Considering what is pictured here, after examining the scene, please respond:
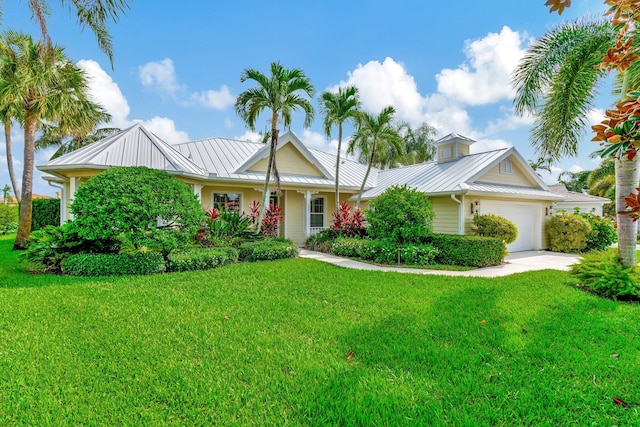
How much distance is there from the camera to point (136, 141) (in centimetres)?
1218

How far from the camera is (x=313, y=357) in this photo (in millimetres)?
3650

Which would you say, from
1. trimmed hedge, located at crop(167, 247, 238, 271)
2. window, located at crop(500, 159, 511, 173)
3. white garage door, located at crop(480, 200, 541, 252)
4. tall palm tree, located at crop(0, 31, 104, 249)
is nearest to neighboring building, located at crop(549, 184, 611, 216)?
white garage door, located at crop(480, 200, 541, 252)

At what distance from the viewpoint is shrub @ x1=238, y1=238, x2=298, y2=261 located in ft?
33.2

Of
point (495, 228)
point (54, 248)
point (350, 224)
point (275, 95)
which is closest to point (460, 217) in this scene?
point (495, 228)

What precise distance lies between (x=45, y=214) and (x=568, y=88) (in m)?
23.5

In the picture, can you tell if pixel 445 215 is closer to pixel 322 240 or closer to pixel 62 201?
pixel 322 240

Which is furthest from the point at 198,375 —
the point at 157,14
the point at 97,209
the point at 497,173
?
the point at 497,173

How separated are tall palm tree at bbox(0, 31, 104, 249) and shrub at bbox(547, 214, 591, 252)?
66.3 feet

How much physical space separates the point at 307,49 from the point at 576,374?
491 inches

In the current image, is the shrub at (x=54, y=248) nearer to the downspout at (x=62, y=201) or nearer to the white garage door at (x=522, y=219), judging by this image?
the downspout at (x=62, y=201)

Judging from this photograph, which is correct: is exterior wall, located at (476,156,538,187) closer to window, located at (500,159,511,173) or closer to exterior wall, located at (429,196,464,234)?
window, located at (500,159,511,173)

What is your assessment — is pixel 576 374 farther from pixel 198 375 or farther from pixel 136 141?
pixel 136 141

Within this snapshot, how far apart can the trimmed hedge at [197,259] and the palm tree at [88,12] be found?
6062 millimetres

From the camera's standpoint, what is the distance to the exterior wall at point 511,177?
13.0 m
